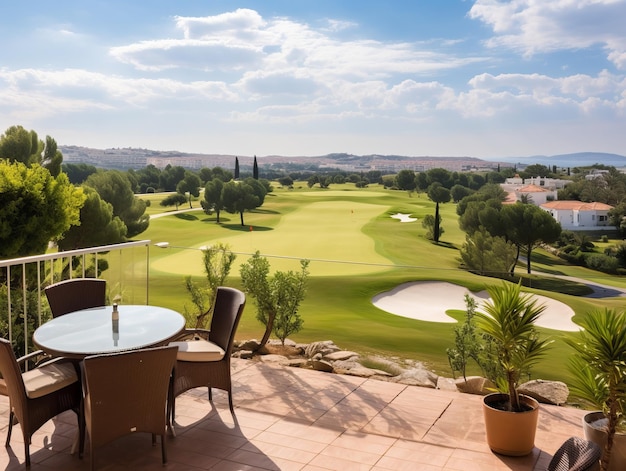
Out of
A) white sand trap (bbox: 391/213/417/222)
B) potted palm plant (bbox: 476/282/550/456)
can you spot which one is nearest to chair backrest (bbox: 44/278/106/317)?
potted palm plant (bbox: 476/282/550/456)

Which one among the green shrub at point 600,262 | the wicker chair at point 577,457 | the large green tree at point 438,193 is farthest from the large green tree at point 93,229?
the green shrub at point 600,262

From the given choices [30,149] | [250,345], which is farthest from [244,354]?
[30,149]

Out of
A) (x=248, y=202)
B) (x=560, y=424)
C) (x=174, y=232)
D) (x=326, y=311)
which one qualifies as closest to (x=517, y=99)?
(x=248, y=202)

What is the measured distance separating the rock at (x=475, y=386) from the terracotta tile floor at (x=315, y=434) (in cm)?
28

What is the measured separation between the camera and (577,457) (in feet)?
8.75

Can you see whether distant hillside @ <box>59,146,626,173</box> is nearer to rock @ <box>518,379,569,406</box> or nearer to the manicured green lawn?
the manicured green lawn

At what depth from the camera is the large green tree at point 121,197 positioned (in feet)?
128

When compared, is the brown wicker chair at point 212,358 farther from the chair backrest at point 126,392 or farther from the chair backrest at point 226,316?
the chair backrest at point 126,392

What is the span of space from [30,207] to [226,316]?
298 inches

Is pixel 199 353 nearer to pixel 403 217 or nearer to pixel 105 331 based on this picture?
pixel 105 331

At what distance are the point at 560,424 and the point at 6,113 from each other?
55.1m

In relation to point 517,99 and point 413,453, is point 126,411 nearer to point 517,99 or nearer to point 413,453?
point 413,453

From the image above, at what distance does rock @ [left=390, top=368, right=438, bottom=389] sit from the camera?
4.92 m

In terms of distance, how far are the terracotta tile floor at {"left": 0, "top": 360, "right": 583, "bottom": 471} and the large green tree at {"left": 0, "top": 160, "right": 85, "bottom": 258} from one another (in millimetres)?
6692
